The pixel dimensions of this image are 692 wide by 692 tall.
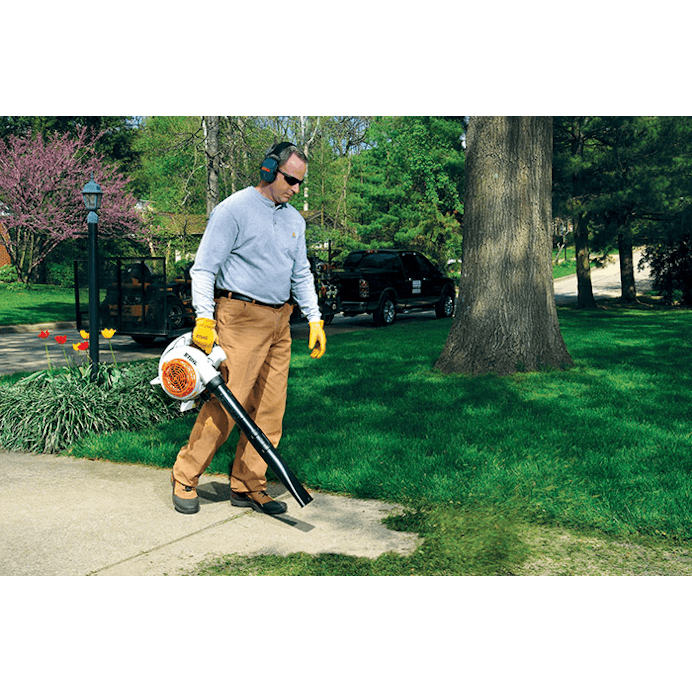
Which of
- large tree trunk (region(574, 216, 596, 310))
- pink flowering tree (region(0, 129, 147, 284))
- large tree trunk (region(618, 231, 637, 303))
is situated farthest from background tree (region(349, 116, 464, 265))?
pink flowering tree (region(0, 129, 147, 284))

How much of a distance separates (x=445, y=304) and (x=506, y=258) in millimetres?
12182

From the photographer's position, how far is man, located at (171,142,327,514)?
4.57 meters

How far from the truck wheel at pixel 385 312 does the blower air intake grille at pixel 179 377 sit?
1405cm

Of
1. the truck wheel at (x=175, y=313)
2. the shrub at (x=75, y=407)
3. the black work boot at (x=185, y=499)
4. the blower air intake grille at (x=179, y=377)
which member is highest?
the truck wheel at (x=175, y=313)

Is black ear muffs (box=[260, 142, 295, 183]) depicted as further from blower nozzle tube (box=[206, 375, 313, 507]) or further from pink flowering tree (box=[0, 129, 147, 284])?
pink flowering tree (box=[0, 129, 147, 284])

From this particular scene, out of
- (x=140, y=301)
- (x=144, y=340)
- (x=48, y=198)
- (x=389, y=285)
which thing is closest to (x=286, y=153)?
(x=140, y=301)

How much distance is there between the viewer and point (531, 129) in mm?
9508

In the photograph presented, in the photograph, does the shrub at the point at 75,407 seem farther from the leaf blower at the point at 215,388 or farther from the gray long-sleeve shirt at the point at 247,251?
the gray long-sleeve shirt at the point at 247,251

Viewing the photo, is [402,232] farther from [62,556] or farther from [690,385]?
[62,556]

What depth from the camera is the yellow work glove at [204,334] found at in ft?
14.8

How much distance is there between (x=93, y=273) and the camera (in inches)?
308

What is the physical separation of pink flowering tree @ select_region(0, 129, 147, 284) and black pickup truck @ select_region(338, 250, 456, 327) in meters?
14.2

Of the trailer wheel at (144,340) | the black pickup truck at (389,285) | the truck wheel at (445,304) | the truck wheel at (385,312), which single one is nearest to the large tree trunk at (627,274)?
the truck wheel at (445,304)

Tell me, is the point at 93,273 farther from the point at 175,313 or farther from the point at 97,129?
the point at 97,129
